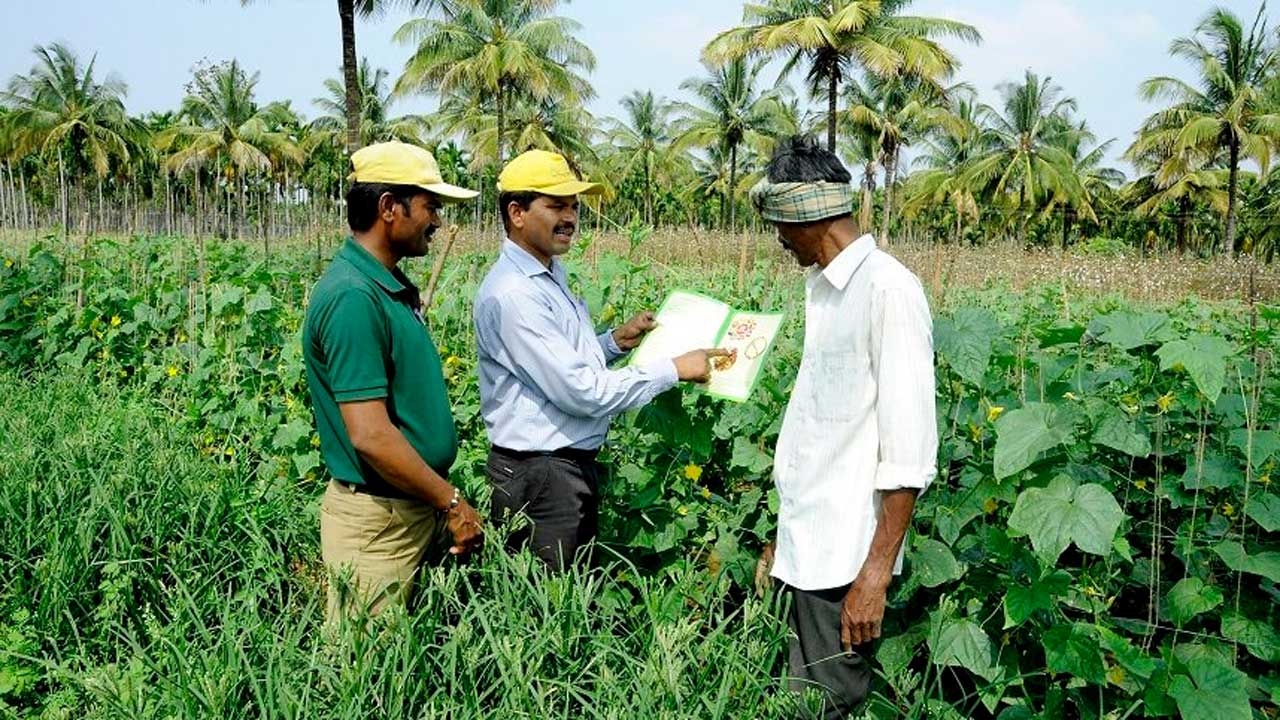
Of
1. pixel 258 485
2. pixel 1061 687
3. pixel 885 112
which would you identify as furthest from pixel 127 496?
pixel 885 112

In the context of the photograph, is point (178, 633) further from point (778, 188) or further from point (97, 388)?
point (97, 388)

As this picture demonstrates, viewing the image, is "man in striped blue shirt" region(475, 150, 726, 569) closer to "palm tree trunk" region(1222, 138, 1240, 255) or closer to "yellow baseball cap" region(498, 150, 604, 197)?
"yellow baseball cap" region(498, 150, 604, 197)

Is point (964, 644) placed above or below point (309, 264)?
below

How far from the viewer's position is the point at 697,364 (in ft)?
7.91

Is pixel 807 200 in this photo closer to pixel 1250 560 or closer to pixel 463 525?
pixel 463 525

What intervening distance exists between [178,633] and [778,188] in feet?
5.83

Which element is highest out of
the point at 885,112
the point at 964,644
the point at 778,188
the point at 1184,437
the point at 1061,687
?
the point at 885,112

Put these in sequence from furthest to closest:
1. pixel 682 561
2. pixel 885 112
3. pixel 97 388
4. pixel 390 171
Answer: pixel 885 112 < pixel 97 388 < pixel 682 561 < pixel 390 171

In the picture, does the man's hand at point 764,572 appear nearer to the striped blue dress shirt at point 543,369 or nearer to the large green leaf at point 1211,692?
the striped blue dress shirt at point 543,369

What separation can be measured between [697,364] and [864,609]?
0.78m

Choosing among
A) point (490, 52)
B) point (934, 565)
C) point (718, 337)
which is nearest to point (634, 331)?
point (718, 337)

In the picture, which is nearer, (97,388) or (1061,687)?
(1061,687)

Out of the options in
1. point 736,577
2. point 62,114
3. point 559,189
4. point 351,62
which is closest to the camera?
point 559,189

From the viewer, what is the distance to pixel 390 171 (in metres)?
2.27
